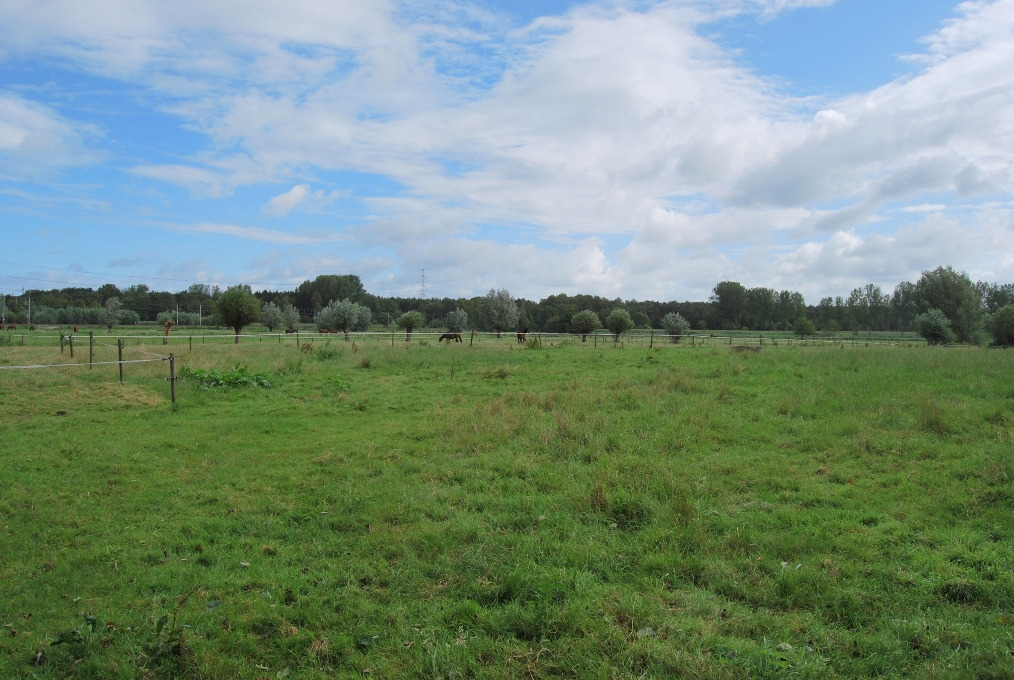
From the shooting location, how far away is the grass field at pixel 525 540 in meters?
3.90

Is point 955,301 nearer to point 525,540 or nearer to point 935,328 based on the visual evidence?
point 935,328

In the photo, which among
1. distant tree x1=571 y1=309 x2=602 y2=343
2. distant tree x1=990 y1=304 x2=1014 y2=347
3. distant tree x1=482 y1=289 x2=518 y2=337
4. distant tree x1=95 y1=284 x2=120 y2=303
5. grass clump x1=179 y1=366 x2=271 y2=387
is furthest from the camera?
distant tree x1=95 y1=284 x2=120 y2=303

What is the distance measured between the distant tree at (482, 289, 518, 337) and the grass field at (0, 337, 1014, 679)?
47614 mm

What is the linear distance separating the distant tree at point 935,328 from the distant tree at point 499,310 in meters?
36.2

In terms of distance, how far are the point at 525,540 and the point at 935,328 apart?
56.6 meters

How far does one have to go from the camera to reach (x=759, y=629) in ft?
13.3

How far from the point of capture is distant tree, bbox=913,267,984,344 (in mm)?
59469

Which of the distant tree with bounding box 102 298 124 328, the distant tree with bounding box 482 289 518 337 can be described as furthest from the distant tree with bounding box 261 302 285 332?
the distant tree with bounding box 482 289 518 337

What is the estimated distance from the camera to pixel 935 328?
4922 cm

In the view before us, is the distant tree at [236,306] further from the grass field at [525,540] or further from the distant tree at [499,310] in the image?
the grass field at [525,540]

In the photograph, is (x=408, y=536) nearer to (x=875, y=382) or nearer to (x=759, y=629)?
(x=759, y=629)

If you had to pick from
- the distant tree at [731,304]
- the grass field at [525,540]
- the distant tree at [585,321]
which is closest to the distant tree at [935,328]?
the distant tree at [585,321]

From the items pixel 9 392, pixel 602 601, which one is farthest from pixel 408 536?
pixel 9 392

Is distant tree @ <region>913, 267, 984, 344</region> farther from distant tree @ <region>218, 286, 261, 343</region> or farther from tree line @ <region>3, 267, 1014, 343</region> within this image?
distant tree @ <region>218, 286, 261, 343</region>
